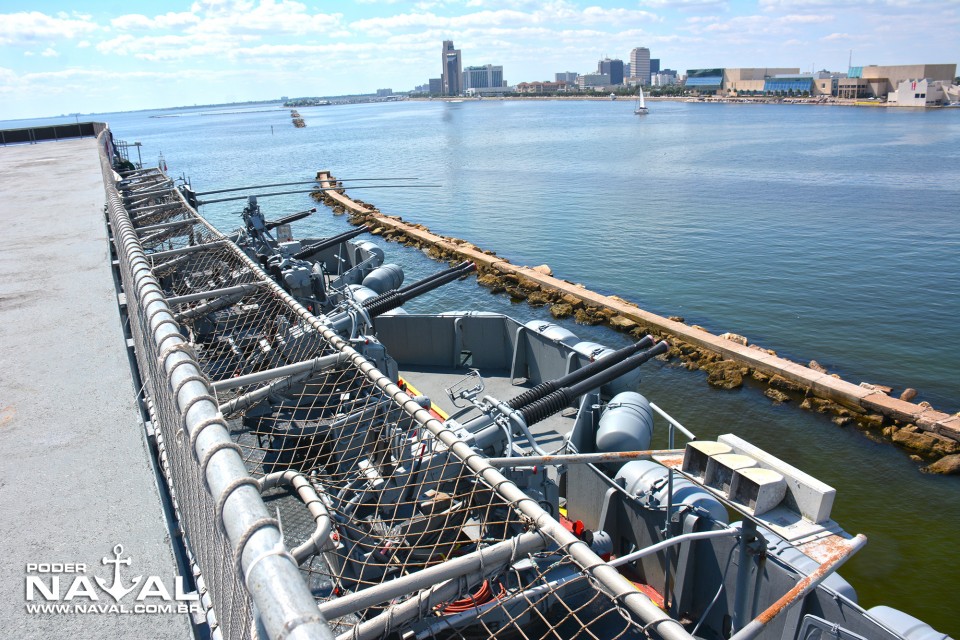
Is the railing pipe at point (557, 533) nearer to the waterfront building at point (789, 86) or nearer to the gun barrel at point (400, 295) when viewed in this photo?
the gun barrel at point (400, 295)

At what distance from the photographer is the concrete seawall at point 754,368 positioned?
1551cm

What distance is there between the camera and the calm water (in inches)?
563

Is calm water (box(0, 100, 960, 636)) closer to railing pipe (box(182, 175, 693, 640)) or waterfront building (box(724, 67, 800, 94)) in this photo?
railing pipe (box(182, 175, 693, 640))

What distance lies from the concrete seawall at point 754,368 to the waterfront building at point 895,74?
499ft

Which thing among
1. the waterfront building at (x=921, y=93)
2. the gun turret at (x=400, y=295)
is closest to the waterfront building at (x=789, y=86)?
the waterfront building at (x=921, y=93)

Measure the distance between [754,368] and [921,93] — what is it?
145977mm

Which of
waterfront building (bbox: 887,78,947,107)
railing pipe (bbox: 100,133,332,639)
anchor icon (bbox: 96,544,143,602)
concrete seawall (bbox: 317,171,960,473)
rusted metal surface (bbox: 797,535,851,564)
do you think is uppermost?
waterfront building (bbox: 887,78,947,107)

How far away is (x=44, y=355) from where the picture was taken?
542 centimetres

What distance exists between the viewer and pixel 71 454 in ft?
12.8

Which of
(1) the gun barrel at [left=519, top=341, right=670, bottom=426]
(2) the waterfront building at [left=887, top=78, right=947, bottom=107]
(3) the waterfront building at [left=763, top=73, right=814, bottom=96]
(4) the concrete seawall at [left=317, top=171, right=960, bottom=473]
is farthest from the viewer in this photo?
(3) the waterfront building at [left=763, top=73, right=814, bottom=96]

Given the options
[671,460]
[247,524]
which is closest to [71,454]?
[247,524]

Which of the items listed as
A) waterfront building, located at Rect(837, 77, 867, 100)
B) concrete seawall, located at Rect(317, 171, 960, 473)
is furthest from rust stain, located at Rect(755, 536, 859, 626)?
waterfront building, located at Rect(837, 77, 867, 100)

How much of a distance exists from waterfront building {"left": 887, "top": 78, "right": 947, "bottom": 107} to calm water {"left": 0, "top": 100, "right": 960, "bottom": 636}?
61.7m

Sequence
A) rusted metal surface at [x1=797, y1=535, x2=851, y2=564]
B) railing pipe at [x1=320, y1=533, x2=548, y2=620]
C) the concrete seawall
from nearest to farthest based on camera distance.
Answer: railing pipe at [x1=320, y1=533, x2=548, y2=620], rusted metal surface at [x1=797, y1=535, x2=851, y2=564], the concrete seawall
